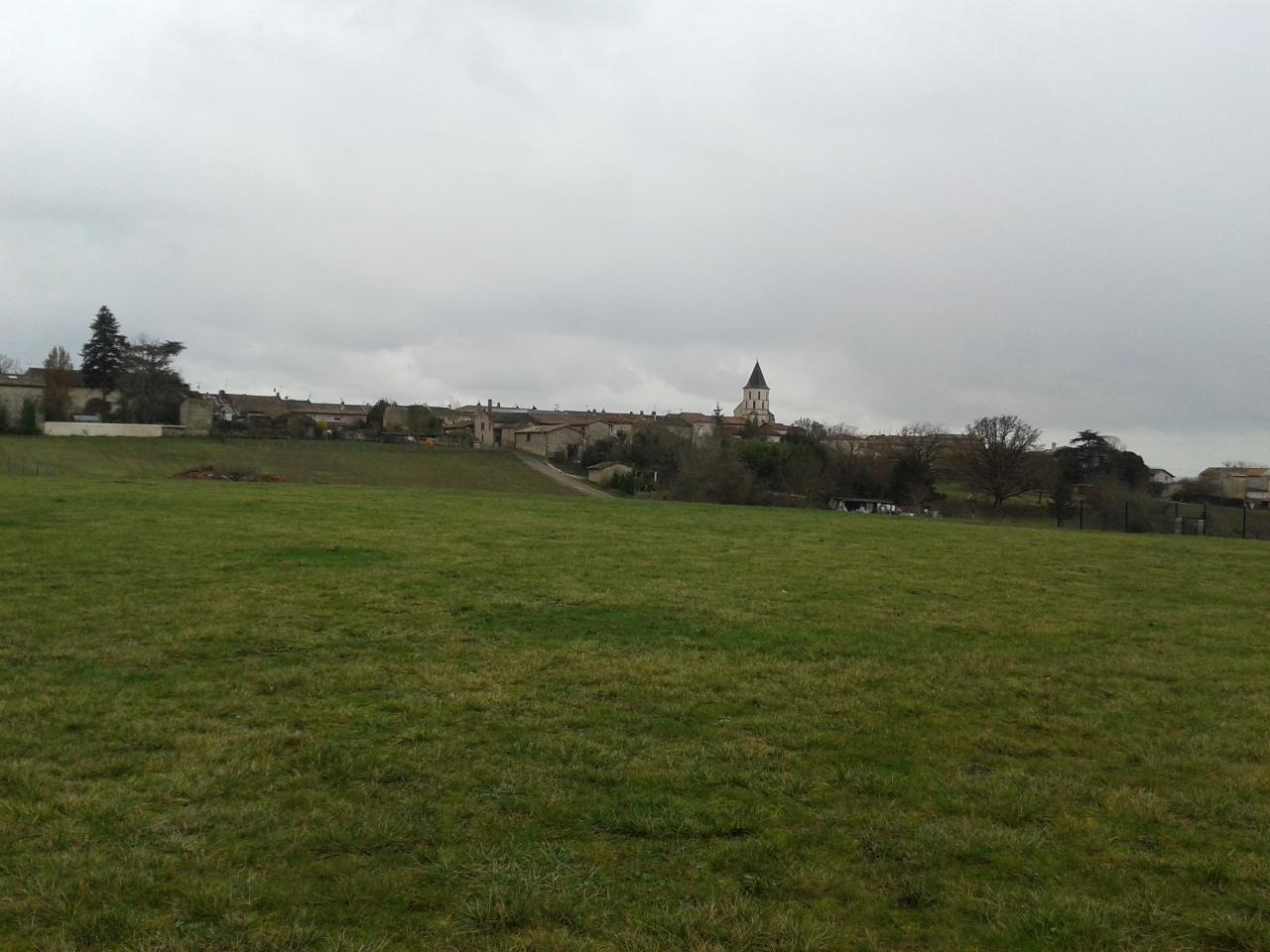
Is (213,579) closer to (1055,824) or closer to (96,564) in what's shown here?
(96,564)

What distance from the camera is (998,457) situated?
2191 inches

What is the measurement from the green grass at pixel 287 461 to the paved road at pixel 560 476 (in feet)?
4.57

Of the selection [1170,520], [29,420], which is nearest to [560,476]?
[29,420]

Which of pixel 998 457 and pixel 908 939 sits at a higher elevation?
pixel 998 457

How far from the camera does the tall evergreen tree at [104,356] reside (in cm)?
8306

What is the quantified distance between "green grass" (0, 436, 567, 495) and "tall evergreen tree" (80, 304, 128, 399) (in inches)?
852

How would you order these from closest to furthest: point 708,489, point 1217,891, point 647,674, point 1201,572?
point 1217,891
point 647,674
point 1201,572
point 708,489

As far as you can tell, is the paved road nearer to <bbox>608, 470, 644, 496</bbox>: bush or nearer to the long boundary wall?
<bbox>608, 470, 644, 496</bbox>: bush

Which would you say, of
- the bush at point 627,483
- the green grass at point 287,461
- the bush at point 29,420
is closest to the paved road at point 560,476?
the green grass at point 287,461

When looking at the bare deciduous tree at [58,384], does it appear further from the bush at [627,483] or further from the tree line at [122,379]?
the bush at [627,483]

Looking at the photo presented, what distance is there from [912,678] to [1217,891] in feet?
12.0

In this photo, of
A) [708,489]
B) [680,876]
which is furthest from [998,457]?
[680,876]

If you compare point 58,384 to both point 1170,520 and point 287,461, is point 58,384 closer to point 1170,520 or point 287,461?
point 287,461

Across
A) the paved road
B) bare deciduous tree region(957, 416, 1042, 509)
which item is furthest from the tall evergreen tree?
bare deciduous tree region(957, 416, 1042, 509)
